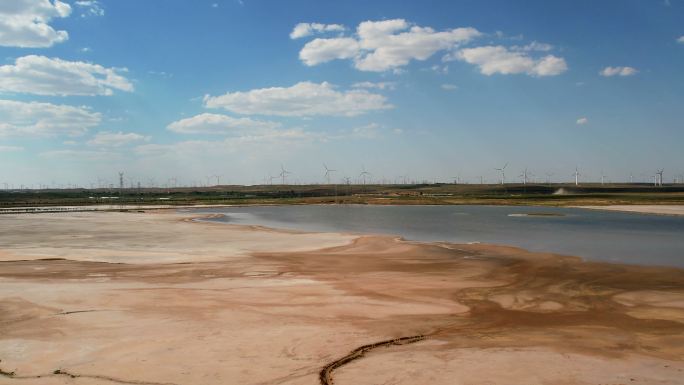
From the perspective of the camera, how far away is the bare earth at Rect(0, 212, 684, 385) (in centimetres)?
1162

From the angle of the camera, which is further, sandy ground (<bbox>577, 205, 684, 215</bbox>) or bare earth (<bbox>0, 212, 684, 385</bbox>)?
sandy ground (<bbox>577, 205, 684, 215</bbox>)

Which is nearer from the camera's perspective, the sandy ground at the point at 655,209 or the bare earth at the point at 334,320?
the bare earth at the point at 334,320

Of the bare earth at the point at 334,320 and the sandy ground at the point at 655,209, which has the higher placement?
the bare earth at the point at 334,320

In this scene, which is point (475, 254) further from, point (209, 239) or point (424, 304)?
point (209, 239)

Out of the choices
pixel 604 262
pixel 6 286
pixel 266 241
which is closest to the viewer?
pixel 6 286

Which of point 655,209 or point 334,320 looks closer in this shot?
point 334,320

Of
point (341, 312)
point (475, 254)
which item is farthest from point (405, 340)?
point (475, 254)

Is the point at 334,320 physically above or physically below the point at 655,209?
above

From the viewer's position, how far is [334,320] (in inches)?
643

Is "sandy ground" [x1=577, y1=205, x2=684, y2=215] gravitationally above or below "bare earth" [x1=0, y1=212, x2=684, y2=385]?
below

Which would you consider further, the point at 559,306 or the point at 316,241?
the point at 316,241

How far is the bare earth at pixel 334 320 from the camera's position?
1162 cm

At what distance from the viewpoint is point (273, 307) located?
59.2ft

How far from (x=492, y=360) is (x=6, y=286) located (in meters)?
20.1
